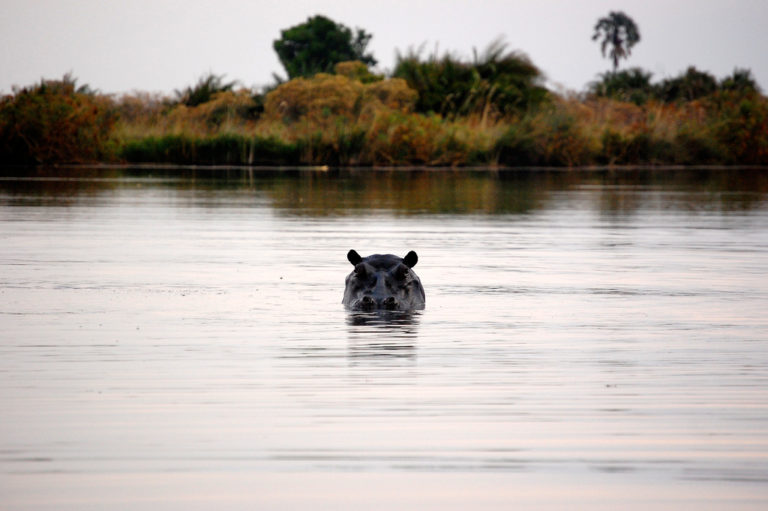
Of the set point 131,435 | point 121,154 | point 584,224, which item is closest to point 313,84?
point 121,154

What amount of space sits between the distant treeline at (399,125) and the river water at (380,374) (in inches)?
1050

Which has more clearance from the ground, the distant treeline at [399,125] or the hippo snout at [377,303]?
the distant treeline at [399,125]

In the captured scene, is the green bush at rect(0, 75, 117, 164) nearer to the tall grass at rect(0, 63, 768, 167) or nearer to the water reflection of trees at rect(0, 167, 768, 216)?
the tall grass at rect(0, 63, 768, 167)

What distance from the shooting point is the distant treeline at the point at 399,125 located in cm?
4456

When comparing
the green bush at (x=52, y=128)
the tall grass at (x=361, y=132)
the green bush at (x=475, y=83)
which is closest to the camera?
the green bush at (x=52, y=128)

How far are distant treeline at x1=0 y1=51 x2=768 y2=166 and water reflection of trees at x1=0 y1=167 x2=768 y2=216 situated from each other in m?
1.81

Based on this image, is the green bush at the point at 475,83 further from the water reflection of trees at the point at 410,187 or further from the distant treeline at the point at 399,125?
the water reflection of trees at the point at 410,187

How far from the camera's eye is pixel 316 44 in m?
89.4

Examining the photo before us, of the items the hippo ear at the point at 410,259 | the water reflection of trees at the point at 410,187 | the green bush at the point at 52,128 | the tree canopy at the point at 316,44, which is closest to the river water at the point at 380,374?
the hippo ear at the point at 410,259

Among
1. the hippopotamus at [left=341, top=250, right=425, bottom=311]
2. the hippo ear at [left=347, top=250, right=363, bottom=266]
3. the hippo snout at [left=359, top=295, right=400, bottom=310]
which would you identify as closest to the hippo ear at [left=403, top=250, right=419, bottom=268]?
the hippopotamus at [left=341, top=250, right=425, bottom=311]

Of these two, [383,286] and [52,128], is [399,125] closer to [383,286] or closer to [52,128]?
[52,128]

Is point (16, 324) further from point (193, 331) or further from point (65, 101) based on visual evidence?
point (65, 101)

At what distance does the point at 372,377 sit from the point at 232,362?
937 mm

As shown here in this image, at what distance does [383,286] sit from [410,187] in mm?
21118
